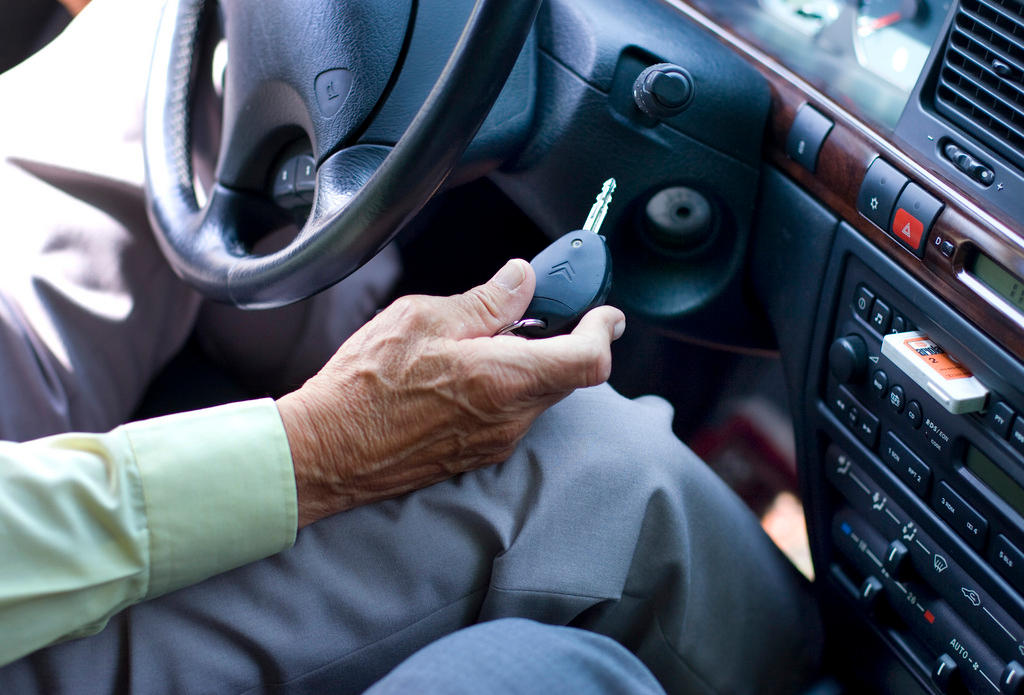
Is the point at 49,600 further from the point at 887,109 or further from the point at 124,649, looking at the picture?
the point at 887,109

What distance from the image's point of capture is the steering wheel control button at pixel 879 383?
0.72 metres

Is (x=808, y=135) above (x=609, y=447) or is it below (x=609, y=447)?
above

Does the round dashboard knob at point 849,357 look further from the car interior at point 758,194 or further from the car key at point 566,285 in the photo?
the car key at point 566,285

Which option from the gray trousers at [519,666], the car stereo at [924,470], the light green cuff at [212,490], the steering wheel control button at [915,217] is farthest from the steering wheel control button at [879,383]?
the light green cuff at [212,490]

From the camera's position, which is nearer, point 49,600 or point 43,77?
point 49,600

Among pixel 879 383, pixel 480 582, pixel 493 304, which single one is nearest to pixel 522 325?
pixel 493 304

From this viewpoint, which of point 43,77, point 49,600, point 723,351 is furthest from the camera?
point 723,351

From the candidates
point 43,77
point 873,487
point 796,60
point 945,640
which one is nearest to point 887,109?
point 796,60

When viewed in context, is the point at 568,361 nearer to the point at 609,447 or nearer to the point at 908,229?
the point at 609,447

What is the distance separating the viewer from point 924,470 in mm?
705

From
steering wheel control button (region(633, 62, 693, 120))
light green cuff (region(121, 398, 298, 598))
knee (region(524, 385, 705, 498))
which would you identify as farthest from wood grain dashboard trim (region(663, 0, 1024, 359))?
light green cuff (region(121, 398, 298, 598))

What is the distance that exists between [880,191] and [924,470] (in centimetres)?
21

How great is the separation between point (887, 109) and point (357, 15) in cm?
41

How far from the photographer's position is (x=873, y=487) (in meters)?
0.77
